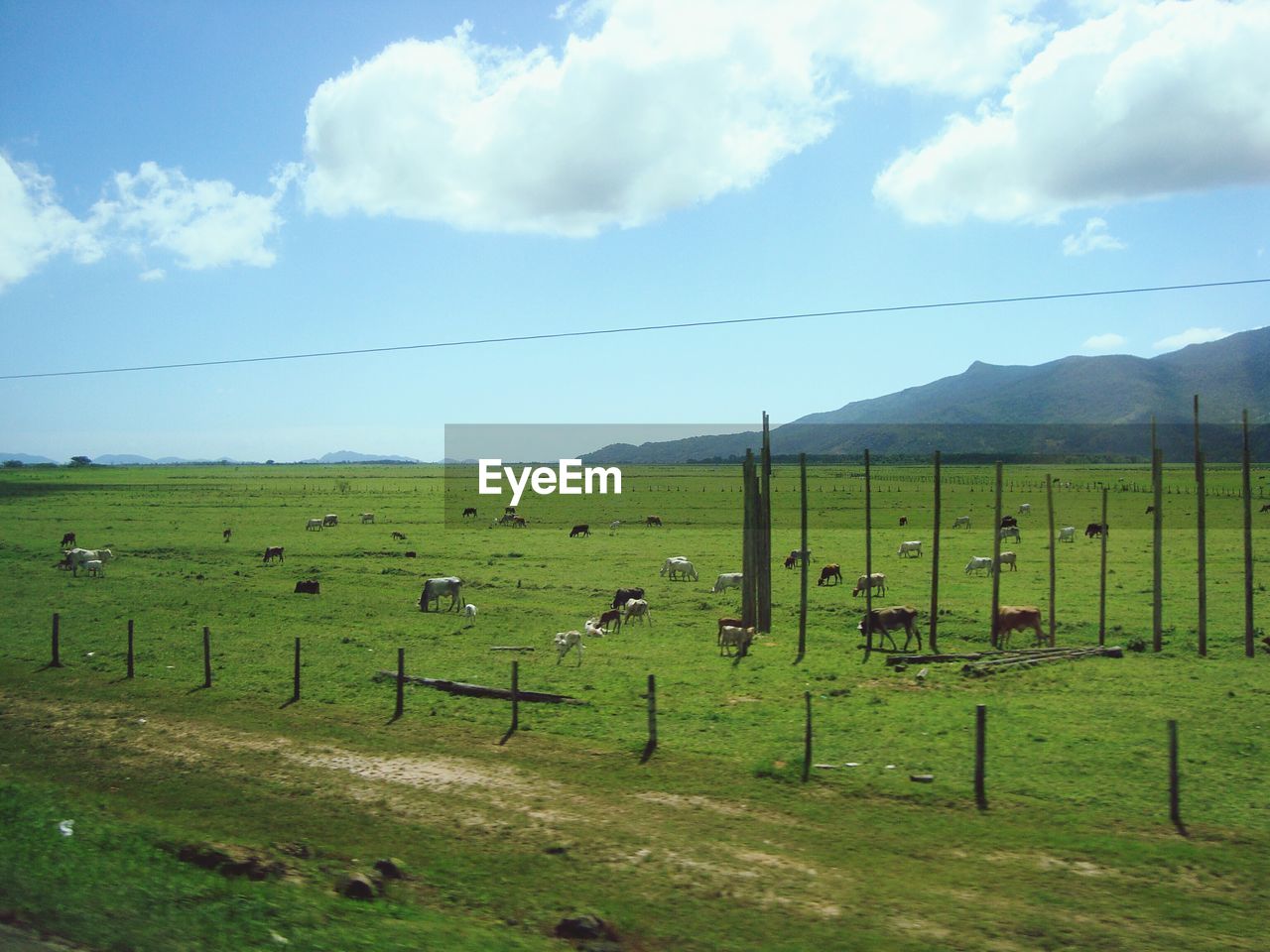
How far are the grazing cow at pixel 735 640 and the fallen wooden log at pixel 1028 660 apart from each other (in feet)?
19.3

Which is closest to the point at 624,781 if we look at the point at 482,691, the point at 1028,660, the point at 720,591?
the point at 482,691

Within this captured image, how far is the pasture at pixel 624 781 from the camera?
10125mm

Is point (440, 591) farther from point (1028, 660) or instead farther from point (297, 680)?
point (1028, 660)

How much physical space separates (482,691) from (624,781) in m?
6.42

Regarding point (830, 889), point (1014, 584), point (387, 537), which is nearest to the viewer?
point (830, 889)

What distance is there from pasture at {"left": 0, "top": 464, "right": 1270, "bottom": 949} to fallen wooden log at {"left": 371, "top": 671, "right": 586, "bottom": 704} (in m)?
0.35

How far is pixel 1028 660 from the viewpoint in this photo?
2420 centimetres

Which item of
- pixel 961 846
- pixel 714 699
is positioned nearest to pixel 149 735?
pixel 714 699

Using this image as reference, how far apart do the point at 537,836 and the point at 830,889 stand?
4099mm

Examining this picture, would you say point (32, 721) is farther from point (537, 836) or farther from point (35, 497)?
point (35, 497)

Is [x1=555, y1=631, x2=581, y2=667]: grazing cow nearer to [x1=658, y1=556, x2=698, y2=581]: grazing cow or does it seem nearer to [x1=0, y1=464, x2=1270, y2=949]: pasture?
[x1=0, y1=464, x2=1270, y2=949]: pasture

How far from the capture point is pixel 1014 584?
3900 cm

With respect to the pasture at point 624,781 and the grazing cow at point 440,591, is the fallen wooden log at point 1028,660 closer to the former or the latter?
the pasture at point 624,781

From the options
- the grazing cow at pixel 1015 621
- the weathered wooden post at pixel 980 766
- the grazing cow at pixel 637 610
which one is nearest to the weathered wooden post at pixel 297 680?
the grazing cow at pixel 637 610
